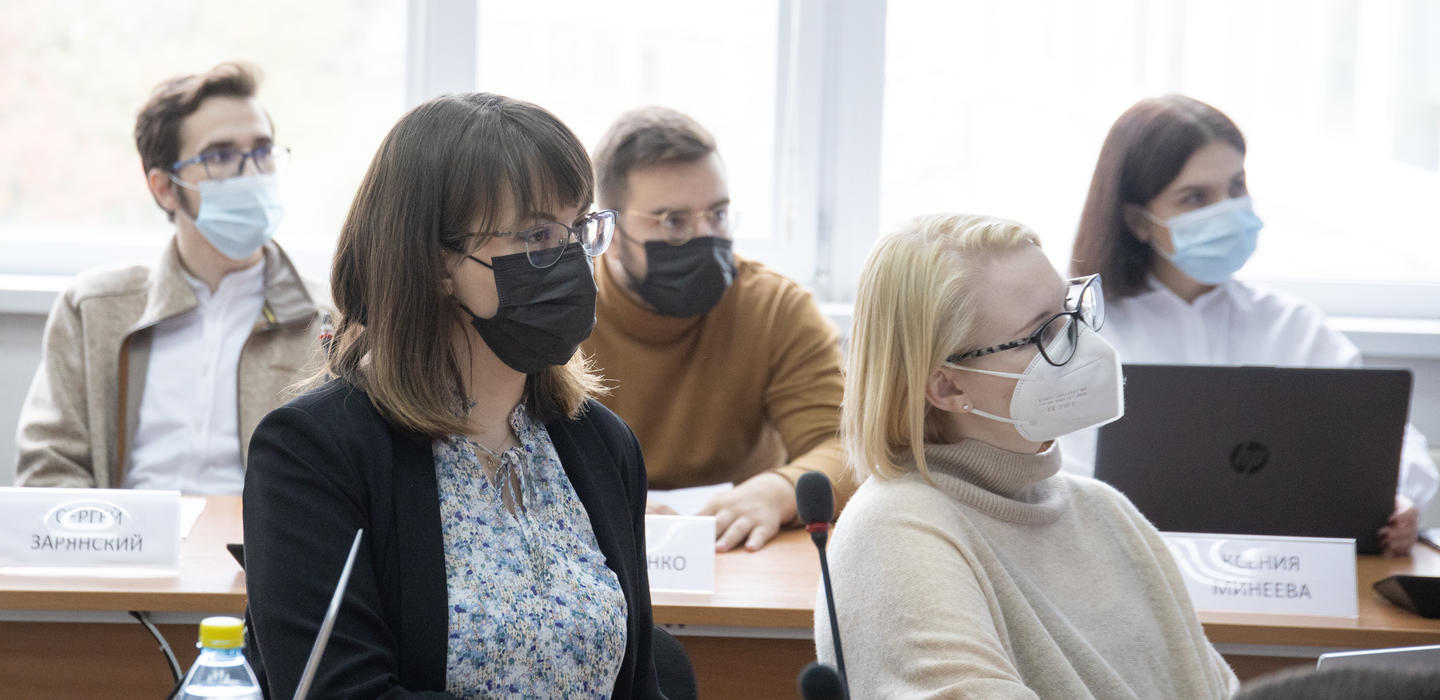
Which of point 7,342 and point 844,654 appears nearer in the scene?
point 844,654

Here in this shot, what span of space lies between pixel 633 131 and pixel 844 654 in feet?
5.04

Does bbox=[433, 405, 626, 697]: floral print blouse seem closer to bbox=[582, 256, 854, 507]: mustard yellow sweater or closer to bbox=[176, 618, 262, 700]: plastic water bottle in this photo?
bbox=[176, 618, 262, 700]: plastic water bottle

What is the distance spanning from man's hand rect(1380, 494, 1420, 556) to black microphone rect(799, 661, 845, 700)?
1554 mm

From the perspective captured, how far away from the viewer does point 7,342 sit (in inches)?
135

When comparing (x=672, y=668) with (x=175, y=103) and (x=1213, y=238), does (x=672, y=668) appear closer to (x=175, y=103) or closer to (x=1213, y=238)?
(x=1213, y=238)

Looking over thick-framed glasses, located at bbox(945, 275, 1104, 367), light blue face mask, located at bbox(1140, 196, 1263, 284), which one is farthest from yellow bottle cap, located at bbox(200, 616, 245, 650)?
light blue face mask, located at bbox(1140, 196, 1263, 284)

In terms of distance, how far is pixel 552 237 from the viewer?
1383mm

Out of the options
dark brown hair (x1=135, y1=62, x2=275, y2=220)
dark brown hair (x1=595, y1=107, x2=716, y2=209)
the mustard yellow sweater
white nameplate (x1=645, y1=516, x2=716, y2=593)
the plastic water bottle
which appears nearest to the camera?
the plastic water bottle

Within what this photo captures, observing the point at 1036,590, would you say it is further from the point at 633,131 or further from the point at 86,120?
the point at 86,120

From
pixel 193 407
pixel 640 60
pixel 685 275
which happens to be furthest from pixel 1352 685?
pixel 640 60

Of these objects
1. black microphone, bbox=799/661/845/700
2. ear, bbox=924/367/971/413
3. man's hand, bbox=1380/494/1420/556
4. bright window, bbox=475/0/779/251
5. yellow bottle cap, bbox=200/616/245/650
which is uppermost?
bright window, bbox=475/0/779/251

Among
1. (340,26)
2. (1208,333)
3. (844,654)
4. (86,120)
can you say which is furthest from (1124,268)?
(86,120)

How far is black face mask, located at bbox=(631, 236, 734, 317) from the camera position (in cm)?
265

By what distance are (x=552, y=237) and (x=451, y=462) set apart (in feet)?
0.86
